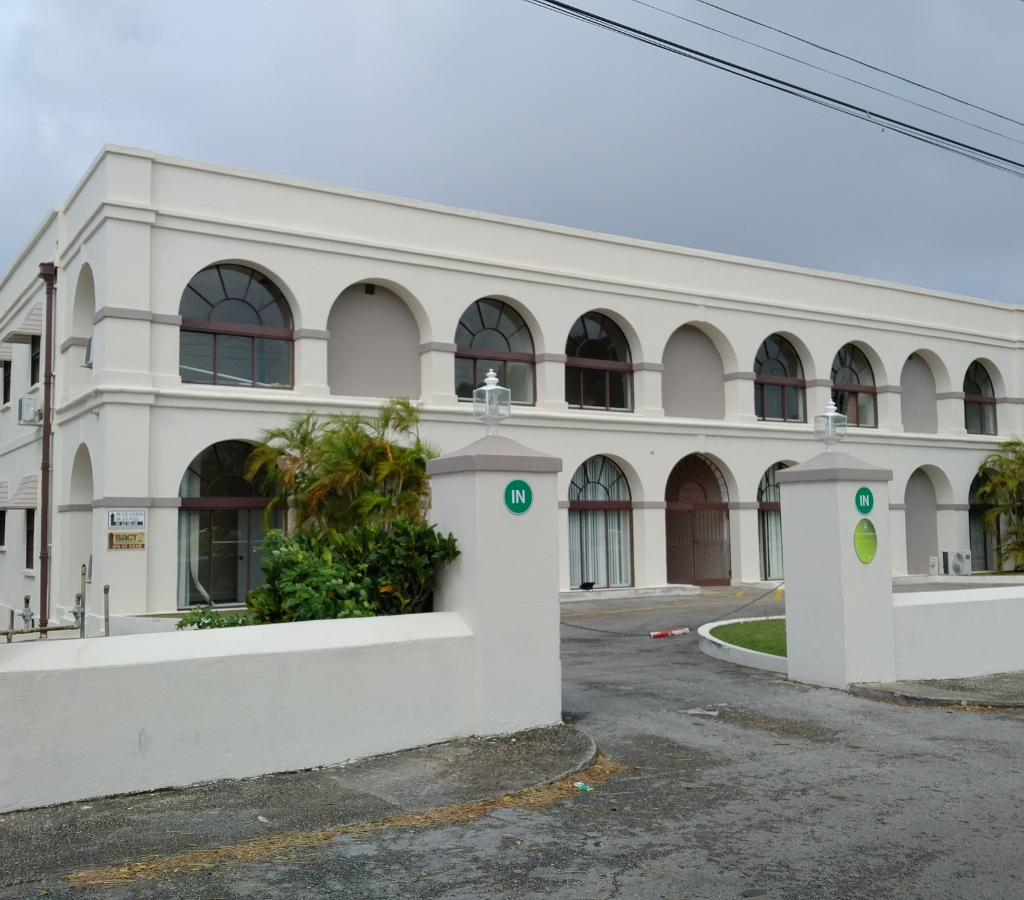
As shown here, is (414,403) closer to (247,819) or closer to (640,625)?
(640,625)

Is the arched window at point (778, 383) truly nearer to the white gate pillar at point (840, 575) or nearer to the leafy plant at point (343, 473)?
the leafy plant at point (343, 473)

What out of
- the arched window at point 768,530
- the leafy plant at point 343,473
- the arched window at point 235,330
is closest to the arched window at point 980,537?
the arched window at point 768,530

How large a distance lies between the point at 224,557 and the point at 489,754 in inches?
581

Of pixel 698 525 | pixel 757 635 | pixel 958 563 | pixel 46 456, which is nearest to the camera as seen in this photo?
pixel 757 635

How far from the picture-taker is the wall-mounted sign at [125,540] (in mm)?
19438

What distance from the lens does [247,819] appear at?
636 centimetres

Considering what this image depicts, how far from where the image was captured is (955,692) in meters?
10.7

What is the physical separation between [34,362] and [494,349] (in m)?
11.8

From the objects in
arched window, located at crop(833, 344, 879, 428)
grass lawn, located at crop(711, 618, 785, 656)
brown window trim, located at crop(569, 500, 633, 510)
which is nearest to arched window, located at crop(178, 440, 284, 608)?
brown window trim, located at crop(569, 500, 633, 510)

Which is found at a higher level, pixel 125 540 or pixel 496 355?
pixel 496 355

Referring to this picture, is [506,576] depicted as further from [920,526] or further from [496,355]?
[920,526]

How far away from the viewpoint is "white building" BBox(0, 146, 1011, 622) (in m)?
20.3

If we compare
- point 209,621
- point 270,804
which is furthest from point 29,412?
point 270,804

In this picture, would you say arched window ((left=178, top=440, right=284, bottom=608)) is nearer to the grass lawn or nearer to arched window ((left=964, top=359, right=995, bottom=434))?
the grass lawn
